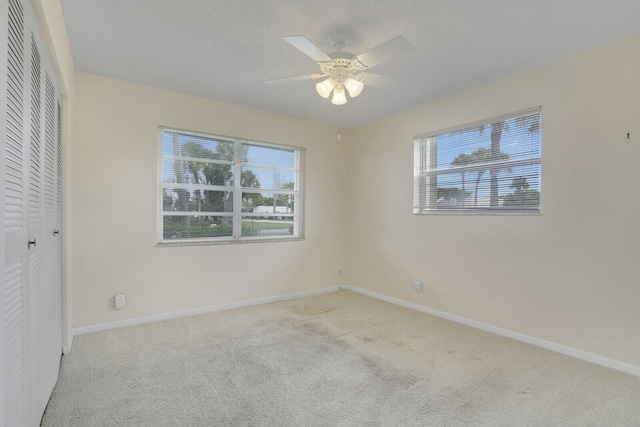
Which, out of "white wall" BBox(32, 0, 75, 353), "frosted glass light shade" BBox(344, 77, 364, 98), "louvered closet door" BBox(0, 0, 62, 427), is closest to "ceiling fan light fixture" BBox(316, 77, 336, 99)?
"frosted glass light shade" BBox(344, 77, 364, 98)

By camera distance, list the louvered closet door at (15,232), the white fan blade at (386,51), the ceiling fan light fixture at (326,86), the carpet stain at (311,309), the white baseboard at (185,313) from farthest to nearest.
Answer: the carpet stain at (311,309) → the white baseboard at (185,313) → the ceiling fan light fixture at (326,86) → the white fan blade at (386,51) → the louvered closet door at (15,232)

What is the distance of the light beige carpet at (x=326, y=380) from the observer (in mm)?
1839

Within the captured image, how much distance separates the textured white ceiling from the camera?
2033mm

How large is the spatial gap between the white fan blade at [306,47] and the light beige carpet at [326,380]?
2144 mm

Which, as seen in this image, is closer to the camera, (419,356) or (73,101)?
(419,356)

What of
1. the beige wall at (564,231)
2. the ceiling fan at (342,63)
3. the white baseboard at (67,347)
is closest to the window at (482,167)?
the beige wall at (564,231)

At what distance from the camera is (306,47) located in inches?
76.8

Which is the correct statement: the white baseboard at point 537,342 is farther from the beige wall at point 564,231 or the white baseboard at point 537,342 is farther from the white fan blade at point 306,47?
the white fan blade at point 306,47

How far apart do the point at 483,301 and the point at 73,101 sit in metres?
4.26

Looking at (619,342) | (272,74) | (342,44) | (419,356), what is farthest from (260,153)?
(619,342)

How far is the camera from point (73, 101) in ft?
9.38

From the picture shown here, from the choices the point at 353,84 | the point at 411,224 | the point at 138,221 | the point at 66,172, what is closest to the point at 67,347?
the point at 138,221

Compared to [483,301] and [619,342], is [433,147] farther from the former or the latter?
[619,342]

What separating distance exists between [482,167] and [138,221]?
11.6ft
